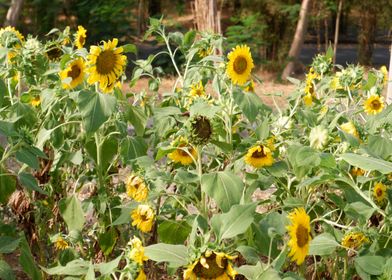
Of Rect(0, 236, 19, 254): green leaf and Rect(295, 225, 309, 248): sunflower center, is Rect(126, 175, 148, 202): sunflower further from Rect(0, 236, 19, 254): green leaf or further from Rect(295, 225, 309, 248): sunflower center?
Rect(295, 225, 309, 248): sunflower center

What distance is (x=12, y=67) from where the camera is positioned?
2.10 m

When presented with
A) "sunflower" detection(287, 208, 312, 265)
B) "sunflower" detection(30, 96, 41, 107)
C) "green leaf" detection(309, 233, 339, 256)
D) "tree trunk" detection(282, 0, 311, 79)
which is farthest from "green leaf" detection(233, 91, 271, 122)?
"tree trunk" detection(282, 0, 311, 79)

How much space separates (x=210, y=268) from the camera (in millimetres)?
1336

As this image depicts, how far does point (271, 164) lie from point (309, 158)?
19 cm

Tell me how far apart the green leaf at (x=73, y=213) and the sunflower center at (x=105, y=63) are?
0.36m

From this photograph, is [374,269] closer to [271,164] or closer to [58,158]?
[271,164]

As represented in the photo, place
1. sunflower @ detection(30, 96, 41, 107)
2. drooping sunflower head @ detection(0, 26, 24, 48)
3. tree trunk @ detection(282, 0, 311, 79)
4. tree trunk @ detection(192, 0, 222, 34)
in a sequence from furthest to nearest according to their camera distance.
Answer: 1. tree trunk @ detection(282, 0, 311, 79)
2. tree trunk @ detection(192, 0, 222, 34)
3. sunflower @ detection(30, 96, 41, 107)
4. drooping sunflower head @ detection(0, 26, 24, 48)

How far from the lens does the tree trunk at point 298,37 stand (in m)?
11.1

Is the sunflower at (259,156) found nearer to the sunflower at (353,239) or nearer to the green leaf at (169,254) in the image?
the sunflower at (353,239)

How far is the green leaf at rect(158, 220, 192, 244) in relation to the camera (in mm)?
1884

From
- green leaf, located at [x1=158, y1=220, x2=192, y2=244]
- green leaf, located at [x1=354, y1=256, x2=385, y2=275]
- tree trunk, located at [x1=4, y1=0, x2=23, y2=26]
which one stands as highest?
green leaf, located at [x1=354, y1=256, x2=385, y2=275]

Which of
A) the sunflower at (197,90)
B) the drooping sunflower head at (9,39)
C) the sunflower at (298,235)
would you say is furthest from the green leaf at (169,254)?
the drooping sunflower head at (9,39)

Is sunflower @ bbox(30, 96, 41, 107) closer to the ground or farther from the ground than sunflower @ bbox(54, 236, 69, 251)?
farther from the ground

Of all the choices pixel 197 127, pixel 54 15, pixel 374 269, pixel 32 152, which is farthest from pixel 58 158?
pixel 54 15
